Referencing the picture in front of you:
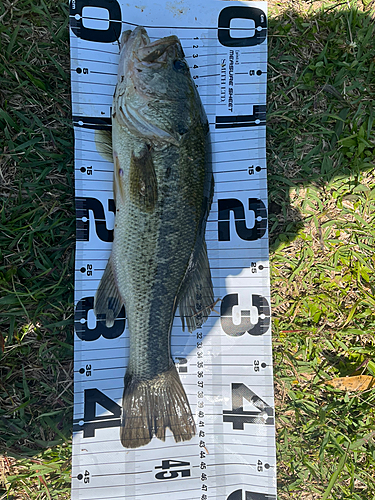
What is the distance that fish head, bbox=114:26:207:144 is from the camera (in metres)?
2.22

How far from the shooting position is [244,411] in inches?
100

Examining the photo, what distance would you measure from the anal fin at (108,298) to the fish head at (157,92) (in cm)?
106

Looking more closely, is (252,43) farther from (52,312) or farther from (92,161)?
(52,312)

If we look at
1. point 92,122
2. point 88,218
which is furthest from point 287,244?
point 92,122

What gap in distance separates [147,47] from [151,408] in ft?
8.58

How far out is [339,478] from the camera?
2.63 metres

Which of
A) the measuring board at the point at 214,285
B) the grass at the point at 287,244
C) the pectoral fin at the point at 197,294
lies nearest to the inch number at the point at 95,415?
the measuring board at the point at 214,285

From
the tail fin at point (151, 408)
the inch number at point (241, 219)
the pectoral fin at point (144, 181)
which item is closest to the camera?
the pectoral fin at point (144, 181)

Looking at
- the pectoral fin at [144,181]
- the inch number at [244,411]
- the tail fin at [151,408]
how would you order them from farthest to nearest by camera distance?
the inch number at [244,411], the tail fin at [151,408], the pectoral fin at [144,181]

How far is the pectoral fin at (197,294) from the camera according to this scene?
248cm

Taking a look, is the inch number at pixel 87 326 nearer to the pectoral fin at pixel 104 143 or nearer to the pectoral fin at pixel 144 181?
the pectoral fin at pixel 144 181

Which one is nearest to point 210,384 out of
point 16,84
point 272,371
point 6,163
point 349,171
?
point 272,371

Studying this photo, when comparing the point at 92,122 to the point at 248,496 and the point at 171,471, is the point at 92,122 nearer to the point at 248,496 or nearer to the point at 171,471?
the point at 171,471

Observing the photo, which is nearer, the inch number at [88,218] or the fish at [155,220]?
the fish at [155,220]
